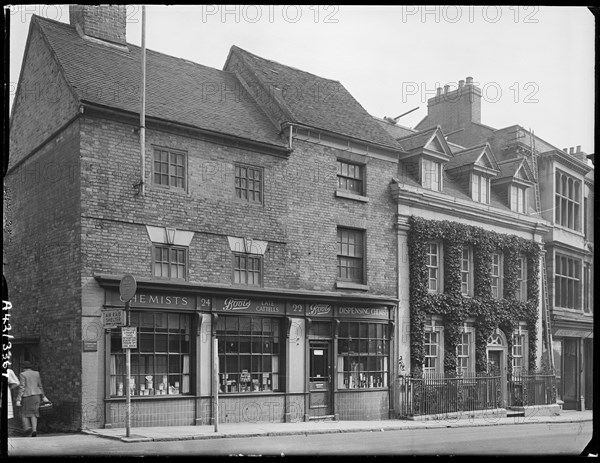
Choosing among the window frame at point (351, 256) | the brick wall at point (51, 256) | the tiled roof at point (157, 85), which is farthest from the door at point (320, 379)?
the brick wall at point (51, 256)

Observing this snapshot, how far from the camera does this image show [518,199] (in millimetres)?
20266

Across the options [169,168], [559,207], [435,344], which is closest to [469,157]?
[559,207]

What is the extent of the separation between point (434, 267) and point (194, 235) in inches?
281

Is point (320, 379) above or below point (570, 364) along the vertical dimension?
above

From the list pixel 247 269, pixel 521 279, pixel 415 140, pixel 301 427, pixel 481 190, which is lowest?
pixel 301 427

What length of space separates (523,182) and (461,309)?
408 centimetres

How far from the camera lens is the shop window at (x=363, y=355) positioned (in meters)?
18.1

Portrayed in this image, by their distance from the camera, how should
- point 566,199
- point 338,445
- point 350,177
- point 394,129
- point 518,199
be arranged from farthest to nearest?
point 566,199 < point 518,199 < point 394,129 < point 350,177 < point 338,445

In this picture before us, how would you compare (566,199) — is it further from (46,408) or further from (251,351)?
(46,408)

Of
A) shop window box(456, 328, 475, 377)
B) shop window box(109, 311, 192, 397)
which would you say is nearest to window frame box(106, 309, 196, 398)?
shop window box(109, 311, 192, 397)

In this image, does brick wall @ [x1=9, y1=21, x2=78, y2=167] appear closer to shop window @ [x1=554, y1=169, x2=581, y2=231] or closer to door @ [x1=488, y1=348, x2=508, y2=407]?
door @ [x1=488, y1=348, x2=508, y2=407]

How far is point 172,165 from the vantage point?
15336 millimetres

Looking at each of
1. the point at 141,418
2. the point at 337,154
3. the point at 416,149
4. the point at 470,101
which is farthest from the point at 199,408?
the point at 470,101

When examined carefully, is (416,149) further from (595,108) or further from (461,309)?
(595,108)
